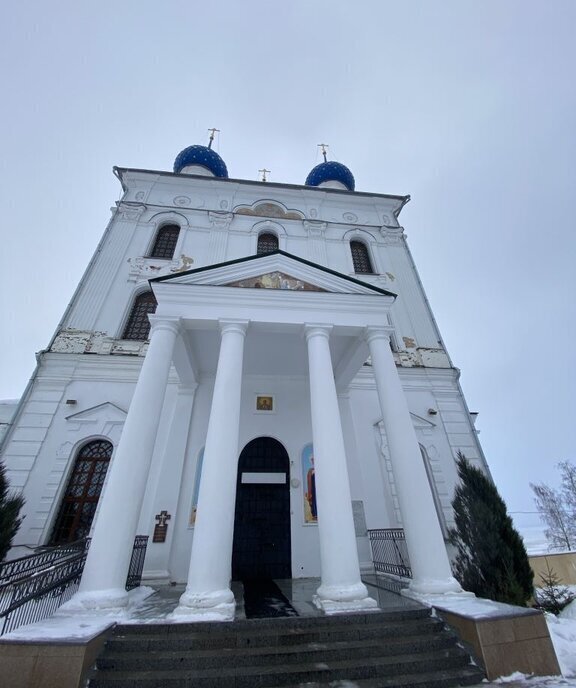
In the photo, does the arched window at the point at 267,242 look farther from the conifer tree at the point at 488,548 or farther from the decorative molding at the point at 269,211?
the conifer tree at the point at 488,548

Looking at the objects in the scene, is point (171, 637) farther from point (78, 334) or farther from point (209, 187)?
point (209, 187)

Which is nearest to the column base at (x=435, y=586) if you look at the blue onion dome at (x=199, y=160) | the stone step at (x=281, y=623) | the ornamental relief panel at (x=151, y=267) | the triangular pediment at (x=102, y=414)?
the stone step at (x=281, y=623)

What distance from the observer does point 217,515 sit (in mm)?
5301

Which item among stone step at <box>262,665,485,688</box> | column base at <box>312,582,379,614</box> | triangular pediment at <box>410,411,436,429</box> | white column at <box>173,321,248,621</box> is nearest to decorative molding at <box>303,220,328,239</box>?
triangular pediment at <box>410,411,436,429</box>

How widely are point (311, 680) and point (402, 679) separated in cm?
102

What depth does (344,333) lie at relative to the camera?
8.16 metres

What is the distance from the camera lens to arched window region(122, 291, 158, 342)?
11.9 meters

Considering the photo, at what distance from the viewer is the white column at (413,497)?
5531 millimetres

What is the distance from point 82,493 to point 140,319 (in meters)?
5.99

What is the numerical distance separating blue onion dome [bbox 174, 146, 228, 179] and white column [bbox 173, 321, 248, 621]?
16.8 meters

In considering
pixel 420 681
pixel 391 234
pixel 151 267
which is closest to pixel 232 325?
pixel 420 681

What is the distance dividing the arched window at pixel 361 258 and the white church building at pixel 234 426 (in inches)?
29.8

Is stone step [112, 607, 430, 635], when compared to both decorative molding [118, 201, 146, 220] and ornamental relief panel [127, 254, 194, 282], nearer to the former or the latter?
ornamental relief panel [127, 254, 194, 282]

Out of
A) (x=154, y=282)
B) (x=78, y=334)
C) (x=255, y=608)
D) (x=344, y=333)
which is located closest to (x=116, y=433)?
(x=78, y=334)
